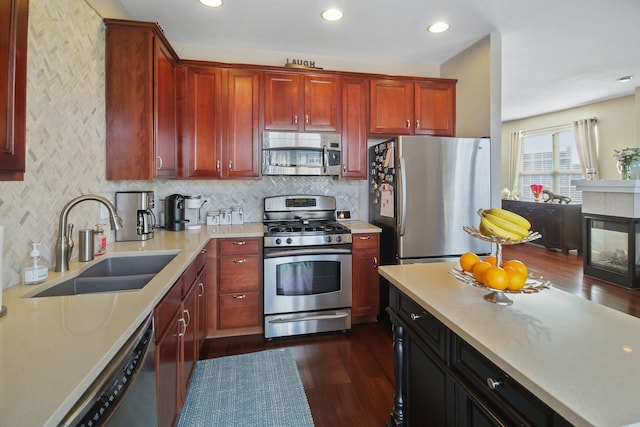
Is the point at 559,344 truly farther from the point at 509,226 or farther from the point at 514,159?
the point at 514,159

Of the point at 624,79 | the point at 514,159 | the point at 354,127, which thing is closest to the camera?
the point at 354,127

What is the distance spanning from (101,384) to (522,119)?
886 centimetres

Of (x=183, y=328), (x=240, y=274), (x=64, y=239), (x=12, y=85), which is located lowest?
(x=183, y=328)

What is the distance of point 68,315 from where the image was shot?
3.44 feet

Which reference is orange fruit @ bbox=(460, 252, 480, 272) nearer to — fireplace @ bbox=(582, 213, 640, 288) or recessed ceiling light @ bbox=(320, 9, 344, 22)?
recessed ceiling light @ bbox=(320, 9, 344, 22)

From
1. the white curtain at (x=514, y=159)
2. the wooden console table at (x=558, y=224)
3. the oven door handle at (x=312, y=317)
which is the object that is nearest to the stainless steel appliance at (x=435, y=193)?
the oven door handle at (x=312, y=317)

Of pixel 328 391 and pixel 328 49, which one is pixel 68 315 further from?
pixel 328 49

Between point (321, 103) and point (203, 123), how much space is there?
113 cm

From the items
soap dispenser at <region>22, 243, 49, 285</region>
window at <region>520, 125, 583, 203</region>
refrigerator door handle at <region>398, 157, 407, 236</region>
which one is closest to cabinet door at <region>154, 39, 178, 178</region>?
soap dispenser at <region>22, 243, 49, 285</region>

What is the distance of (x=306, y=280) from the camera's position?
110 inches

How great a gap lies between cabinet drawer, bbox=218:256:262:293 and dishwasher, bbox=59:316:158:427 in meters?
1.46

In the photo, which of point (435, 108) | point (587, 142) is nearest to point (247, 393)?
point (435, 108)

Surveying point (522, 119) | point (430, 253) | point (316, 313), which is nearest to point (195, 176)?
point (316, 313)

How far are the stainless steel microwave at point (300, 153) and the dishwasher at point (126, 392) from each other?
2.08m
